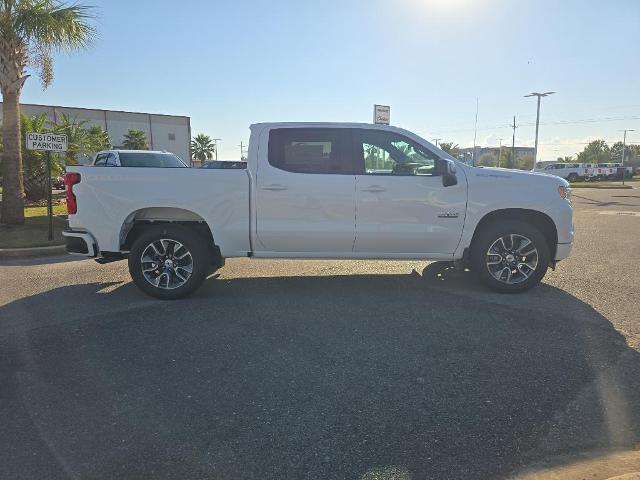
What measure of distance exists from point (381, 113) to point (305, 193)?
10596 mm

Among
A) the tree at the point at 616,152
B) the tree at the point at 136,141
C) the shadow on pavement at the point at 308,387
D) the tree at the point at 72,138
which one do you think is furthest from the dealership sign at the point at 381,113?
the tree at the point at 616,152

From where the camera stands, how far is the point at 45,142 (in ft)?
33.0

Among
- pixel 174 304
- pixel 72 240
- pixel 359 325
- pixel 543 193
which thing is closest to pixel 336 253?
pixel 359 325

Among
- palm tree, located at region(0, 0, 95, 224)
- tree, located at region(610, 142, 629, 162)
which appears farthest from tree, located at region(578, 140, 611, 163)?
palm tree, located at region(0, 0, 95, 224)

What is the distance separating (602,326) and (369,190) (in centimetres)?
284

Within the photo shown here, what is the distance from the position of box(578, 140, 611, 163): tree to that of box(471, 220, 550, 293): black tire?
108280 millimetres

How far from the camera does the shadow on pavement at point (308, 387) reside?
2.76 metres

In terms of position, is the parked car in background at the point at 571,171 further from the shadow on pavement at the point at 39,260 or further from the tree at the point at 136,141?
the shadow on pavement at the point at 39,260

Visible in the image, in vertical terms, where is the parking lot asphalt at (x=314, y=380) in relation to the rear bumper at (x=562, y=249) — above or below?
below

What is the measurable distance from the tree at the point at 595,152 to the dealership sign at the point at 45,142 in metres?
109

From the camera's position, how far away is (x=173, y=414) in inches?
127

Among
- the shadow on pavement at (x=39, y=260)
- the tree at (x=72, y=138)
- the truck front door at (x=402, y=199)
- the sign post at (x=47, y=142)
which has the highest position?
the tree at (x=72, y=138)

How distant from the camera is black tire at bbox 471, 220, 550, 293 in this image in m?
5.97

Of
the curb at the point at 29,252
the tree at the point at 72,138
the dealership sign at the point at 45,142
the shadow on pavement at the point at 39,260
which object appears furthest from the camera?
the tree at the point at 72,138
